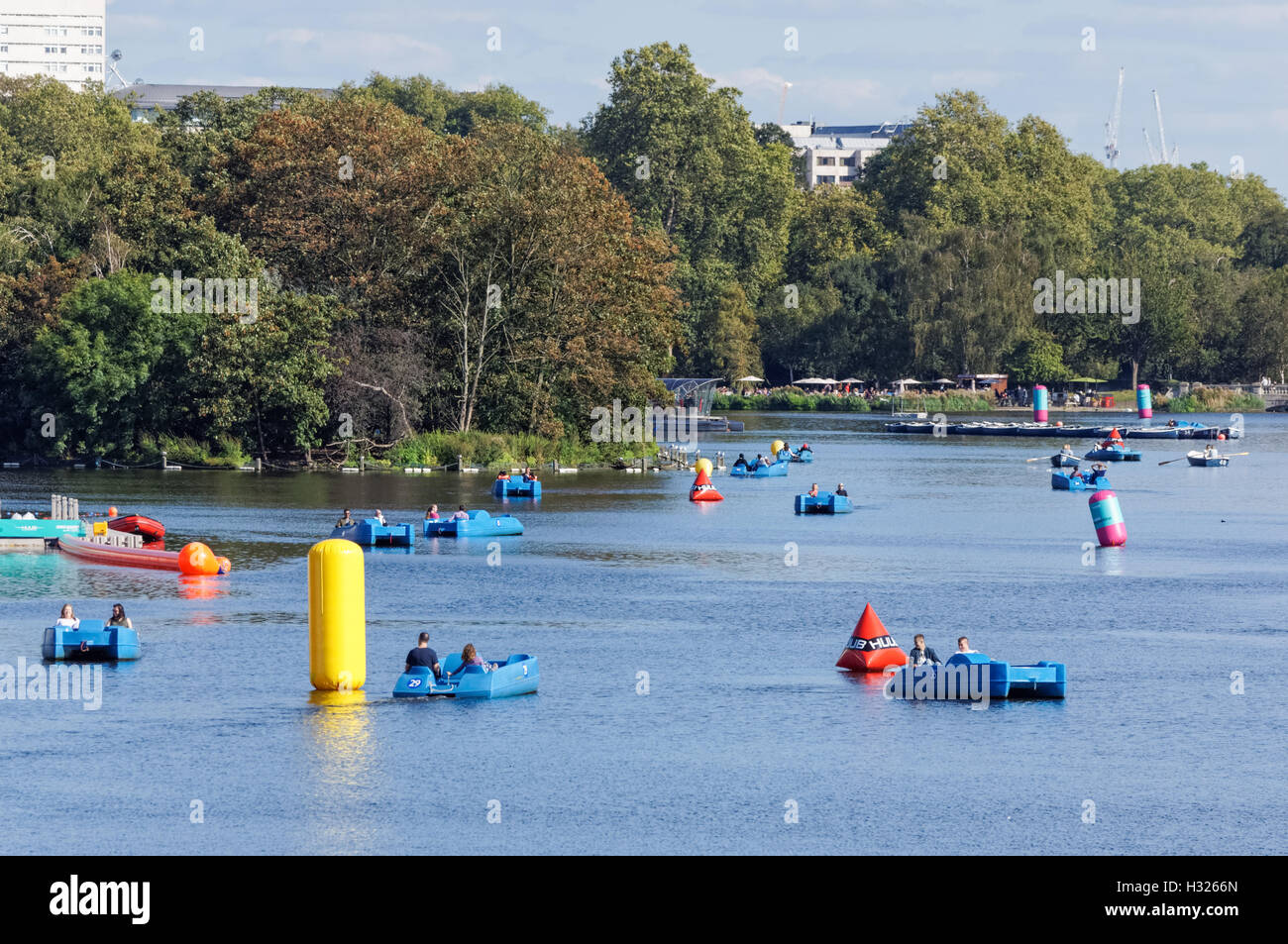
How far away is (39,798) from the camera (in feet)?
109

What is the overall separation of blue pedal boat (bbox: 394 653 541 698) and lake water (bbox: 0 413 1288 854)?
1.48 ft

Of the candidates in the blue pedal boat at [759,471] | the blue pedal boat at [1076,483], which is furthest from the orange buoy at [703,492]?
the blue pedal boat at [1076,483]

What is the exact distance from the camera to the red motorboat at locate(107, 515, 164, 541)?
73250mm

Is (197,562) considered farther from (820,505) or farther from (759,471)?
(759,471)

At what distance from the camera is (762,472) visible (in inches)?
4855

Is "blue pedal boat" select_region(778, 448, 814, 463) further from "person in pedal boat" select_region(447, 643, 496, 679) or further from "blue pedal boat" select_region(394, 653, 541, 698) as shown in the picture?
"person in pedal boat" select_region(447, 643, 496, 679)

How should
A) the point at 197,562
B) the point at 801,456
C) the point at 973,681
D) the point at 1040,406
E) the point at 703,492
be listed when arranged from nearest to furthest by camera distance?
the point at 973,681, the point at 197,562, the point at 703,492, the point at 801,456, the point at 1040,406

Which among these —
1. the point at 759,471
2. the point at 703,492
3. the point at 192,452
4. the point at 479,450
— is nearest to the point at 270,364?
the point at 192,452

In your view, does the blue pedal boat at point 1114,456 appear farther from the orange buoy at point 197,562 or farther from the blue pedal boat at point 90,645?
the blue pedal boat at point 90,645

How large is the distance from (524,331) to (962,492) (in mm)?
32136

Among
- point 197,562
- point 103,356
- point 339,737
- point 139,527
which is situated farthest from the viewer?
point 103,356

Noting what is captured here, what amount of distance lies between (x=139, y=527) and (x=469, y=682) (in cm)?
3521
